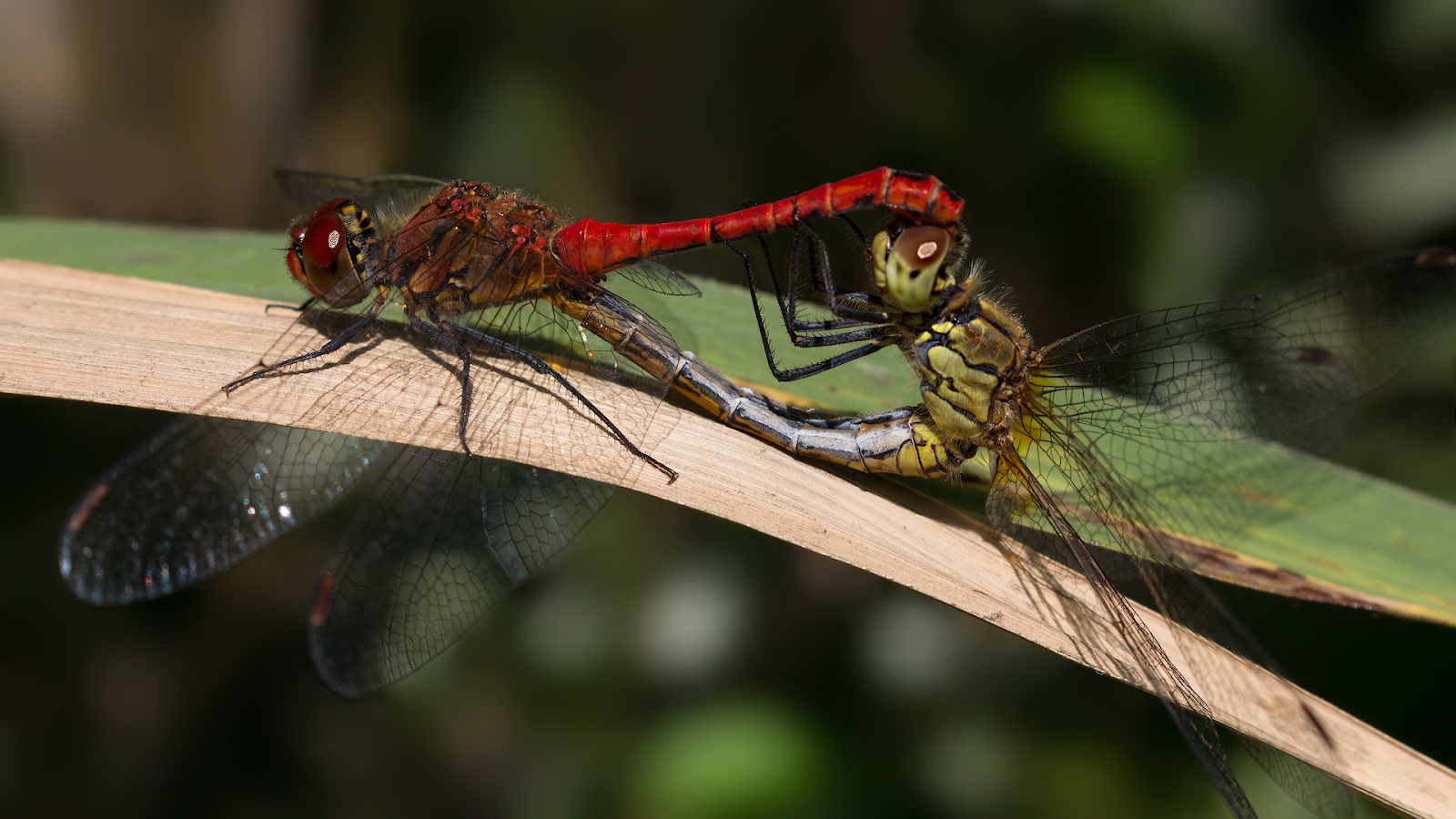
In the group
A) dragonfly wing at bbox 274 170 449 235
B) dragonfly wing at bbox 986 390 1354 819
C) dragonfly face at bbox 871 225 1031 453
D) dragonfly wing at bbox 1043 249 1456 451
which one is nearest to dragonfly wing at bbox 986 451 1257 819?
dragonfly wing at bbox 986 390 1354 819

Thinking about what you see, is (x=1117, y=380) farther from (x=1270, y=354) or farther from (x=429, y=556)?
(x=429, y=556)

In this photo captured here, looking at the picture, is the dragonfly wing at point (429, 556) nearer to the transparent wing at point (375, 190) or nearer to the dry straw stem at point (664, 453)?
the dry straw stem at point (664, 453)

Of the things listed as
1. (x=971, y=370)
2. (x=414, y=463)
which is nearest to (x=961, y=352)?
(x=971, y=370)

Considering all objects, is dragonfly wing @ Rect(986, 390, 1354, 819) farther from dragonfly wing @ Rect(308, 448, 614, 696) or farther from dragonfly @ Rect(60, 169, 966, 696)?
dragonfly wing @ Rect(308, 448, 614, 696)

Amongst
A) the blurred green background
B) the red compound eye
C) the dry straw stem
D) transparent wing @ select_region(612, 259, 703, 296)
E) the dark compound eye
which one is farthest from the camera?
the blurred green background

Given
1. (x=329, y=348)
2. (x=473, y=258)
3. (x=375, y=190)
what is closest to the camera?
(x=329, y=348)

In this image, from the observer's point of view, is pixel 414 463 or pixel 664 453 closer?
pixel 664 453

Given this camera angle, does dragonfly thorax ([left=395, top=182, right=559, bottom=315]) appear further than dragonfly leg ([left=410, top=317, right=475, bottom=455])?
Yes

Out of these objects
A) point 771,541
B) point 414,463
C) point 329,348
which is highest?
point 329,348
